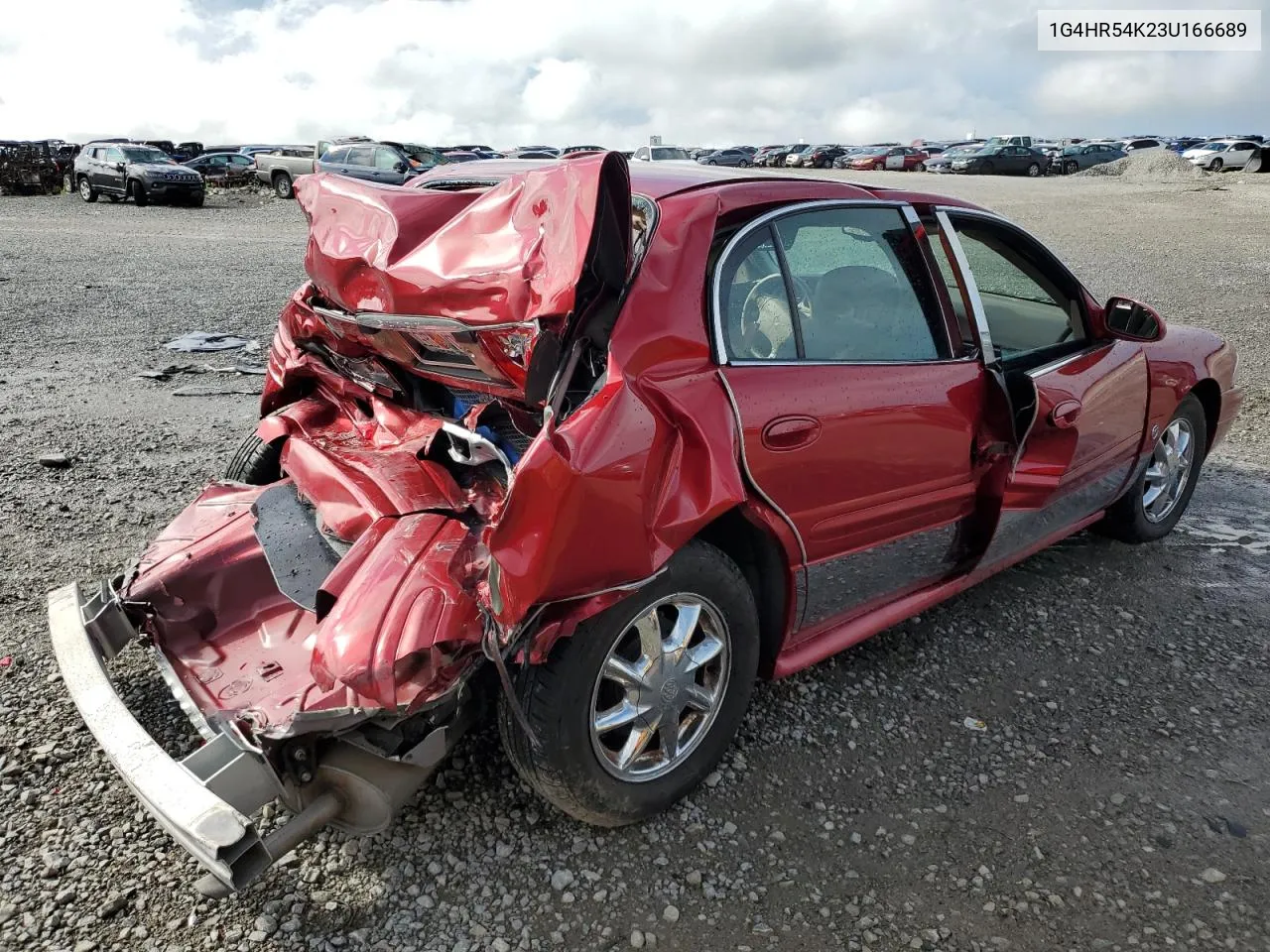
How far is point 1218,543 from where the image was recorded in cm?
448

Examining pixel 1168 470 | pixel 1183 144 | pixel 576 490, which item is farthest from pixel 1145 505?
pixel 1183 144

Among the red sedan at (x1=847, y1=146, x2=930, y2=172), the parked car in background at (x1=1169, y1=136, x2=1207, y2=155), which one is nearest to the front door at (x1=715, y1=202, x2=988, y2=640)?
the red sedan at (x1=847, y1=146, x2=930, y2=172)

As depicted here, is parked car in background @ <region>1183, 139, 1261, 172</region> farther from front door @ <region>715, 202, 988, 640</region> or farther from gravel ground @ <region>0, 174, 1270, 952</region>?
front door @ <region>715, 202, 988, 640</region>

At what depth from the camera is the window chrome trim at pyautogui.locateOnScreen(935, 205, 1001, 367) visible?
10.3ft

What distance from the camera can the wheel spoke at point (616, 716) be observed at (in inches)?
95.4

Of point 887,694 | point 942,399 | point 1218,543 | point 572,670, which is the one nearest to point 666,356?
point 572,670

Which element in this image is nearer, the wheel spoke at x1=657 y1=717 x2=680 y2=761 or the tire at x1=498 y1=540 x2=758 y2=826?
the tire at x1=498 y1=540 x2=758 y2=826

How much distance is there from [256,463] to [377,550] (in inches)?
71.6

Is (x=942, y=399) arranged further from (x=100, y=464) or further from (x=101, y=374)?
(x=101, y=374)

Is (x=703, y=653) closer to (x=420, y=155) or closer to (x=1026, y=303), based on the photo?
(x=1026, y=303)

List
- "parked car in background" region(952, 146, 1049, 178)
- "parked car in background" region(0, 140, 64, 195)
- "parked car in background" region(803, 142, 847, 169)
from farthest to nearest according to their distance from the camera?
"parked car in background" region(803, 142, 847, 169), "parked car in background" region(952, 146, 1049, 178), "parked car in background" region(0, 140, 64, 195)

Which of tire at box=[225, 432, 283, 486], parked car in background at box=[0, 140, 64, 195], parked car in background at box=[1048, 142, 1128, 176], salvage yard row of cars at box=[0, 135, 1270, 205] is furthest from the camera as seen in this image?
parked car in background at box=[1048, 142, 1128, 176]

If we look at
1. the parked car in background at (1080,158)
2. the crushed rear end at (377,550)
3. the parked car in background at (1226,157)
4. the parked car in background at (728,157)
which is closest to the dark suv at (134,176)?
the crushed rear end at (377,550)

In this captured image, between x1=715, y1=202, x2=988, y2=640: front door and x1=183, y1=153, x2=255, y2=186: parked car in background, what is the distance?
95.0ft
